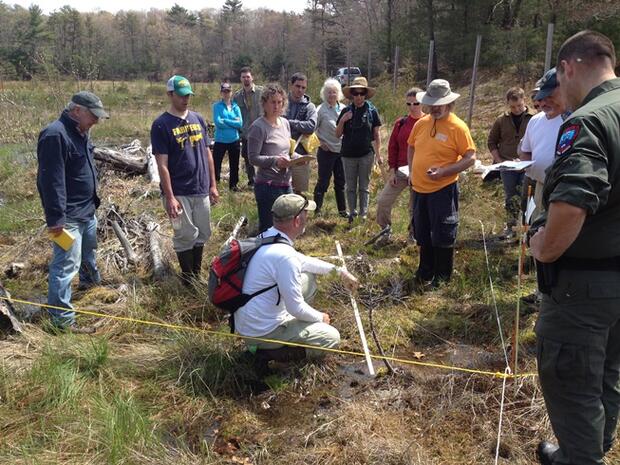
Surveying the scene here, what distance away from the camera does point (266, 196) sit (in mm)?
4695

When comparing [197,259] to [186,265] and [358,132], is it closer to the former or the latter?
[186,265]

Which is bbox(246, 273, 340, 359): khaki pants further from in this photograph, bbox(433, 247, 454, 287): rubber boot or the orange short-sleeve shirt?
the orange short-sleeve shirt

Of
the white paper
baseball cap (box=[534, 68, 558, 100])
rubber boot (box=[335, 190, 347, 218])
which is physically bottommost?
rubber boot (box=[335, 190, 347, 218])

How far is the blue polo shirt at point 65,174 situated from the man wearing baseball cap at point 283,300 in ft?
5.62

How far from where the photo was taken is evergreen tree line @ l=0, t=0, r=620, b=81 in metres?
15.1

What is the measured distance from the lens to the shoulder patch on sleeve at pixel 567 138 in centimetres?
179

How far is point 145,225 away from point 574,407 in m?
5.26

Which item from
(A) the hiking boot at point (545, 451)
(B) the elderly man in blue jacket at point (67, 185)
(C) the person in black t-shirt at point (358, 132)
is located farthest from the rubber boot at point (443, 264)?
(B) the elderly man in blue jacket at point (67, 185)

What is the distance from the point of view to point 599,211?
6.18ft

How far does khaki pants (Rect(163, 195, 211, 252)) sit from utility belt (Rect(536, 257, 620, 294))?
10.2 feet

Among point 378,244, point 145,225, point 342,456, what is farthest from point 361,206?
point 342,456

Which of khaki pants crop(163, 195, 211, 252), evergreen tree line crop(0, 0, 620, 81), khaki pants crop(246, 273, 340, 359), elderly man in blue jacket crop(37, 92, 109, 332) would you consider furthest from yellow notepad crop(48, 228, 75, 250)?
evergreen tree line crop(0, 0, 620, 81)

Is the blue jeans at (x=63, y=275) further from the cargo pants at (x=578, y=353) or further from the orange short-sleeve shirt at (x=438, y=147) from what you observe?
the cargo pants at (x=578, y=353)

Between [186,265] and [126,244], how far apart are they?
1.21 metres
